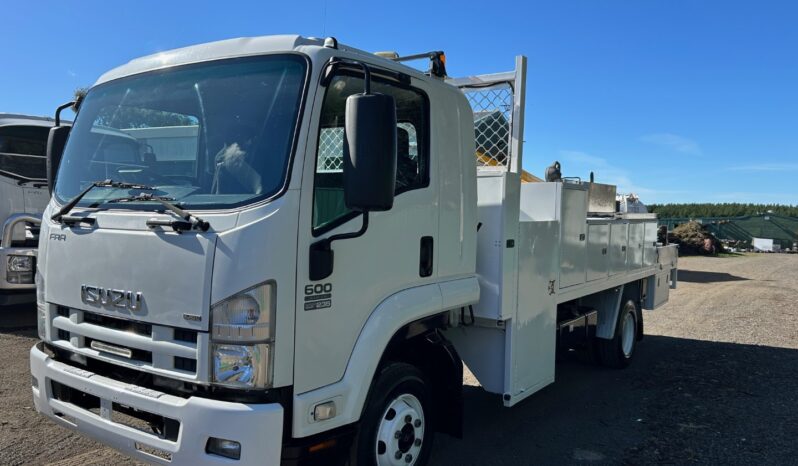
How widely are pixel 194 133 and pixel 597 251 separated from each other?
4.12 m

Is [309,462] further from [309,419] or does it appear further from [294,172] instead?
[294,172]

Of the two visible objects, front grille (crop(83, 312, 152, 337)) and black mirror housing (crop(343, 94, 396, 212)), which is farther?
front grille (crop(83, 312, 152, 337))

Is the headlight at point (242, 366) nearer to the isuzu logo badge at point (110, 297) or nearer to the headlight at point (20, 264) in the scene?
the isuzu logo badge at point (110, 297)

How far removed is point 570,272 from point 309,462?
3.22 m

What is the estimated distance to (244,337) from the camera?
2.34 m

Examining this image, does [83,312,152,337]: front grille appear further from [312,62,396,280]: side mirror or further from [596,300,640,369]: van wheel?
[596,300,640,369]: van wheel

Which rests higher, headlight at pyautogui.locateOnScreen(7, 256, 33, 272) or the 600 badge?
the 600 badge

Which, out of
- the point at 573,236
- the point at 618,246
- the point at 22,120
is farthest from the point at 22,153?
the point at 618,246

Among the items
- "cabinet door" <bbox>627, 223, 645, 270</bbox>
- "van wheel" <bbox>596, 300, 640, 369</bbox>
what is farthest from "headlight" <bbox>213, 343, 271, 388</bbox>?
"cabinet door" <bbox>627, 223, 645, 270</bbox>

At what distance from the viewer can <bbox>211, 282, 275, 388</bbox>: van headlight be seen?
7.68ft

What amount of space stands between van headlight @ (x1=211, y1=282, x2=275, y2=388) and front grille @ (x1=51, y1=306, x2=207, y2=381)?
3.3 inches

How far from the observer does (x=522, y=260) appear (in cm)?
418

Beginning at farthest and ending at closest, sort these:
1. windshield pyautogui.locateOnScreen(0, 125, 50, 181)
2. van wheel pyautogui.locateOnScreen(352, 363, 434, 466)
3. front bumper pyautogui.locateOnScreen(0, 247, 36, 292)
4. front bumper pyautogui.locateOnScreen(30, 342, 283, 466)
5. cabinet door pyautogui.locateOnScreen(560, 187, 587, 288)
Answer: windshield pyautogui.locateOnScreen(0, 125, 50, 181) → front bumper pyautogui.locateOnScreen(0, 247, 36, 292) → cabinet door pyautogui.locateOnScreen(560, 187, 587, 288) → van wheel pyautogui.locateOnScreen(352, 363, 434, 466) → front bumper pyautogui.locateOnScreen(30, 342, 283, 466)

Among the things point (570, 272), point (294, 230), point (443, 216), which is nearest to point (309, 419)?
point (294, 230)
